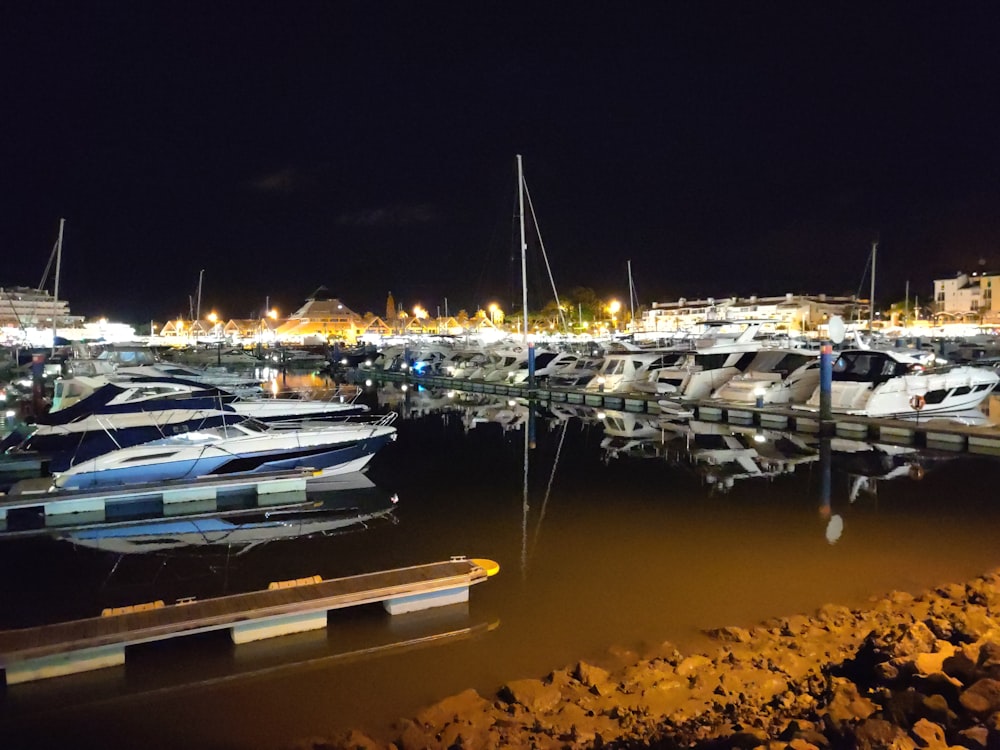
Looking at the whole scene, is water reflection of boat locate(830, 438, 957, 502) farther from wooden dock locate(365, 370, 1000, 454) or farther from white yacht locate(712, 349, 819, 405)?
white yacht locate(712, 349, 819, 405)

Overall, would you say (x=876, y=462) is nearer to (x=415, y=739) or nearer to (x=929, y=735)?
(x=929, y=735)

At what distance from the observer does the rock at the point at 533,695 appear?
Answer: 19.2 feet

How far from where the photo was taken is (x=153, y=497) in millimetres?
13383

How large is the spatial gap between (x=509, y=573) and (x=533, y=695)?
3.50m

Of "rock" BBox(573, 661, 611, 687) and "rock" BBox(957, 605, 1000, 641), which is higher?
"rock" BBox(957, 605, 1000, 641)

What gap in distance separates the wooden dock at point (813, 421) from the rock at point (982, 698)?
50.1 ft

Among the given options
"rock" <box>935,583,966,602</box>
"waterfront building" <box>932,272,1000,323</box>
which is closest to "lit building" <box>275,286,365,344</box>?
"waterfront building" <box>932,272,1000,323</box>

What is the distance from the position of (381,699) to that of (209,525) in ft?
23.4

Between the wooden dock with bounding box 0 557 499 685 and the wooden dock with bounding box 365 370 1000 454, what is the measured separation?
48.2ft

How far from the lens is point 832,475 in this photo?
50.2ft

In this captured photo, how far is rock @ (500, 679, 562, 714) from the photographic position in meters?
5.87

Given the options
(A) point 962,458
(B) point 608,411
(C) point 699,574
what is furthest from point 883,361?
(C) point 699,574

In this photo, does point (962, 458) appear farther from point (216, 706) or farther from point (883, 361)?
point (216, 706)

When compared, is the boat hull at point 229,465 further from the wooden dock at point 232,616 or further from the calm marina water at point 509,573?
the wooden dock at point 232,616
